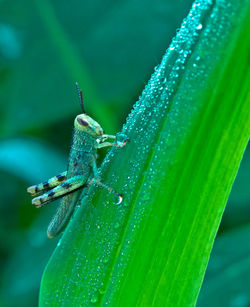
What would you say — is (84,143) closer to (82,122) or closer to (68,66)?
(82,122)

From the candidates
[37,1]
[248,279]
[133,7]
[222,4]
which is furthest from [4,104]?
[222,4]

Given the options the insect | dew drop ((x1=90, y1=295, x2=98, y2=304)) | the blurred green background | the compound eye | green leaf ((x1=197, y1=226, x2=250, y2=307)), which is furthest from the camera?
the blurred green background

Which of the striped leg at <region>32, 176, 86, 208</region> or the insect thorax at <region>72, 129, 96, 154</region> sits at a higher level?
the insect thorax at <region>72, 129, 96, 154</region>

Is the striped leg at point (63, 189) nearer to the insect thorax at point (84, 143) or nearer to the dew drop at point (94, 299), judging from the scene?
the insect thorax at point (84, 143)

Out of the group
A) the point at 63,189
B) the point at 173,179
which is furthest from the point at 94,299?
the point at 63,189

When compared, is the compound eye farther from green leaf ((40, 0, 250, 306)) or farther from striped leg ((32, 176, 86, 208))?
green leaf ((40, 0, 250, 306))

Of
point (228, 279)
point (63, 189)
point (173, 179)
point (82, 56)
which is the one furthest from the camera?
point (82, 56)

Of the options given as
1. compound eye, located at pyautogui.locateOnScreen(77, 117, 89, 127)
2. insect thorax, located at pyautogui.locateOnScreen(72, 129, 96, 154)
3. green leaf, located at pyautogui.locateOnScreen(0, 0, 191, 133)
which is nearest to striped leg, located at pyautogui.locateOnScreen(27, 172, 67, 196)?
insect thorax, located at pyautogui.locateOnScreen(72, 129, 96, 154)
